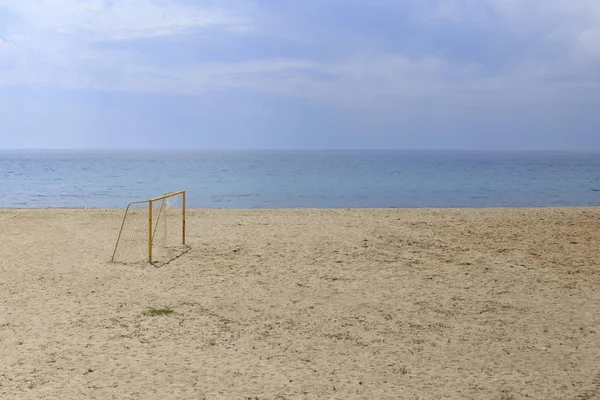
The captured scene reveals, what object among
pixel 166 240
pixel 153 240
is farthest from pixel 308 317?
pixel 153 240

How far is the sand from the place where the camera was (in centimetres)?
644

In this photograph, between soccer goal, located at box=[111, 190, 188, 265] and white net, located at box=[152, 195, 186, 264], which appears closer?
soccer goal, located at box=[111, 190, 188, 265]

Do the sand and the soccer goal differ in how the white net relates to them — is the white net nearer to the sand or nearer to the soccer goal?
the soccer goal

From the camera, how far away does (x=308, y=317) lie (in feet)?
29.7

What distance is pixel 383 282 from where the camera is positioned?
11234 mm

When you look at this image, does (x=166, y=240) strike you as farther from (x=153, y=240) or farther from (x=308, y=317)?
(x=308, y=317)

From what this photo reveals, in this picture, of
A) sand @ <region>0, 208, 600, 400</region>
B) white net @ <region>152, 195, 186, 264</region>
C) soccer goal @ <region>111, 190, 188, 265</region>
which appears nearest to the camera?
sand @ <region>0, 208, 600, 400</region>

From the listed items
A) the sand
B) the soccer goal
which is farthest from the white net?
the sand

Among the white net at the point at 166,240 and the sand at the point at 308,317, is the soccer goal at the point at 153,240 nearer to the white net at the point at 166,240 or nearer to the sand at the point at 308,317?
the white net at the point at 166,240

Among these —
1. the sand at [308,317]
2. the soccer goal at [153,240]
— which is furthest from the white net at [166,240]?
the sand at [308,317]

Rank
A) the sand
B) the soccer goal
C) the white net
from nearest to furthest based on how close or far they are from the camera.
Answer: the sand, the soccer goal, the white net

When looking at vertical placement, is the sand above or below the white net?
below

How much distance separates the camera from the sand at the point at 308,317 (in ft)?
21.1

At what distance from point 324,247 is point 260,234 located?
265 cm
